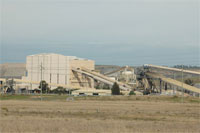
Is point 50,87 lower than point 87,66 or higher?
lower

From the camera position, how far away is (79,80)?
107 metres

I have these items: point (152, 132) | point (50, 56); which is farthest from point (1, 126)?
point (50, 56)

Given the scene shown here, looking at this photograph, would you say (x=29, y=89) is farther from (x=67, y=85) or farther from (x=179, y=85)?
(x=179, y=85)

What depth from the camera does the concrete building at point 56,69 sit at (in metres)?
102

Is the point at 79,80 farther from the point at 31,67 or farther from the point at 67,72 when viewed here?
the point at 31,67

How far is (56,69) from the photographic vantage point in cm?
10288

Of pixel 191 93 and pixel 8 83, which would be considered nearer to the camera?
pixel 191 93

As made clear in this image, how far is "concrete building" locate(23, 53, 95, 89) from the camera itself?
101562mm

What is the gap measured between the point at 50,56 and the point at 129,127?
87620 millimetres

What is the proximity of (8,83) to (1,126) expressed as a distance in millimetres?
80500

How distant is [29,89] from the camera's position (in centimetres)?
10506

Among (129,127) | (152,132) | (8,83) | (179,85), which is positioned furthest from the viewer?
(8,83)

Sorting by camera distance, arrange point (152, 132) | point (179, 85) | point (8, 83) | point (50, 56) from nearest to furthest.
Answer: point (152, 132), point (179, 85), point (8, 83), point (50, 56)

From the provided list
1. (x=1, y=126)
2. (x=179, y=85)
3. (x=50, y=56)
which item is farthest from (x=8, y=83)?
(x=1, y=126)
